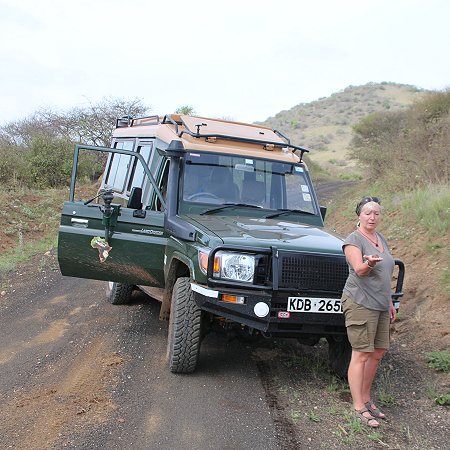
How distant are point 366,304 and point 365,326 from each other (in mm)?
177

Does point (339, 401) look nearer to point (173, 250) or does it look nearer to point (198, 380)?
point (198, 380)

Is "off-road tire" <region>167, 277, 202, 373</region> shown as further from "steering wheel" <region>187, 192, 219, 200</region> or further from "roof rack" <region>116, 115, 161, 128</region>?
"roof rack" <region>116, 115, 161, 128</region>

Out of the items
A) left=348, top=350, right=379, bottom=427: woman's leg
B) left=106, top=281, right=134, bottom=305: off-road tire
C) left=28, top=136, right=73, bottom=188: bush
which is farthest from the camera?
left=28, top=136, right=73, bottom=188: bush

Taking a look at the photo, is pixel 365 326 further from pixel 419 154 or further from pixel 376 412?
pixel 419 154

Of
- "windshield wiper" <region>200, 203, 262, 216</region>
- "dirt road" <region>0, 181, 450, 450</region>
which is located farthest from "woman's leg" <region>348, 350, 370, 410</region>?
"windshield wiper" <region>200, 203, 262, 216</region>

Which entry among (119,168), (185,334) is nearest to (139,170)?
(119,168)

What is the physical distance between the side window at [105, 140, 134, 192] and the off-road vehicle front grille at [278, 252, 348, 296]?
3443 millimetres

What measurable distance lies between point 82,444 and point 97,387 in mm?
1011

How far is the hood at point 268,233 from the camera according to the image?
464 cm

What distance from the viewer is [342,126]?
6494 centimetres

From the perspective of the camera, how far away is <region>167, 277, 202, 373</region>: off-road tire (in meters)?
4.87

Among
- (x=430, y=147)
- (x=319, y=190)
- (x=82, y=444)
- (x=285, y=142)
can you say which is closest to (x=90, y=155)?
(x=319, y=190)

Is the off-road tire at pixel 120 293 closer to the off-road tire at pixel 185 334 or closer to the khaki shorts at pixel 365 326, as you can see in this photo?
the off-road tire at pixel 185 334

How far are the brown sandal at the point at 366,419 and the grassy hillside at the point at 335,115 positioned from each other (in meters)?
46.5
